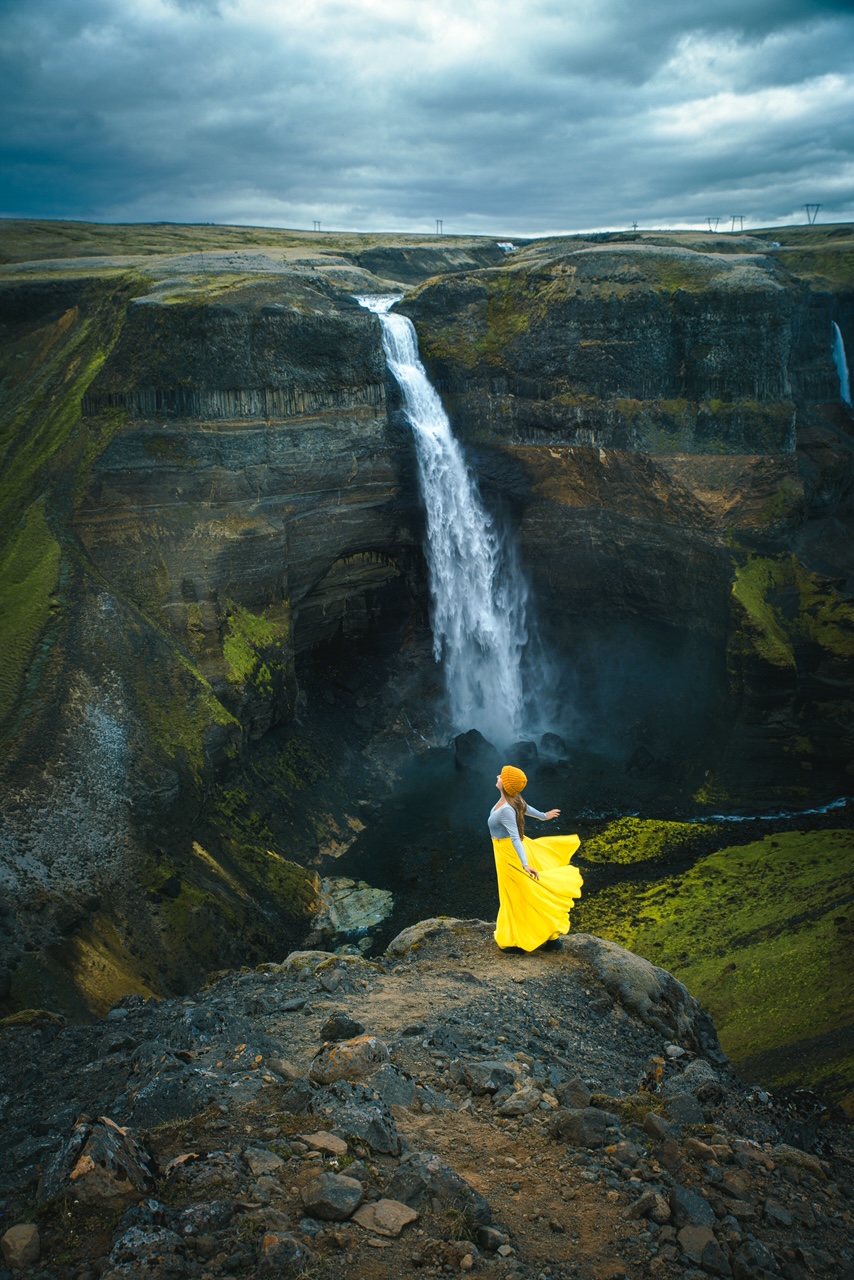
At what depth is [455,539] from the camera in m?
34.1

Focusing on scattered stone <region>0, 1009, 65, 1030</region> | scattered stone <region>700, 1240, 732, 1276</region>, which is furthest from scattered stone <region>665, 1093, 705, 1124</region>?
scattered stone <region>0, 1009, 65, 1030</region>

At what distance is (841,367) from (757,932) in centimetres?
3460

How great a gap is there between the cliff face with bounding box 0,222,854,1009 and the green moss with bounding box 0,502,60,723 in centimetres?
8

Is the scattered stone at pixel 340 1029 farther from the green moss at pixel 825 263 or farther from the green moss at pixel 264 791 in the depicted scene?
the green moss at pixel 825 263

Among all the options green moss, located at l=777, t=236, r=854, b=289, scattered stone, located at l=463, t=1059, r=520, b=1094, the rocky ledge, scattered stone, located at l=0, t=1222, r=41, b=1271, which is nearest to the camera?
scattered stone, located at l=0, t=1222, r=41, b=1271

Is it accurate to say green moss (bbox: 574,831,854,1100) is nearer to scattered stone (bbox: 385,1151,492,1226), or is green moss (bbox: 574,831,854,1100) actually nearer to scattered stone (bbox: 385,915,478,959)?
scattered stone (bbox: 385,915,478,959)

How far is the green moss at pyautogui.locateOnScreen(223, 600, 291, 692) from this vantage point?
2591cm

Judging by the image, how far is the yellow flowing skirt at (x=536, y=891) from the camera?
12469 mm

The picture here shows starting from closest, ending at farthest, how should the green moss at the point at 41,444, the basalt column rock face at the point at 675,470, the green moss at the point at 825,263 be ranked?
the green moss at the point at 41,444
the basalt column rock face at the point at 675,470
the green moss at the point at 825,263

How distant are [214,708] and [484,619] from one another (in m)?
14.2

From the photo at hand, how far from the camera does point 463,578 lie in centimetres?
3459

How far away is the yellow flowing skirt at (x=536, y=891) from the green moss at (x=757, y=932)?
4.98 metres

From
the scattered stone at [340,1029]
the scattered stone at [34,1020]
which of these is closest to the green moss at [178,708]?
the scattered stone at [34,1020]

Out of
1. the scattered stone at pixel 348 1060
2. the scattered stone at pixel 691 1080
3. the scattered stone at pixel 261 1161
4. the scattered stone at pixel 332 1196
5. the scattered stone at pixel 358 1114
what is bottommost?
the scattered stone at pixel 691 1080
